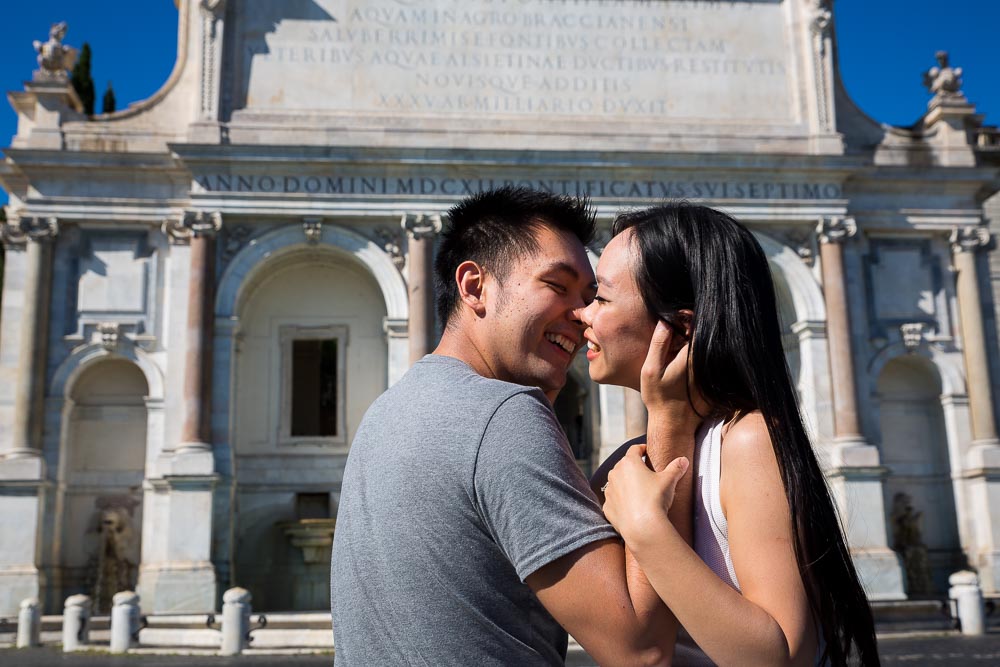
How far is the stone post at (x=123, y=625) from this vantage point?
594 inches

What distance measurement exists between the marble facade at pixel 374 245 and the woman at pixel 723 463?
18270 mm

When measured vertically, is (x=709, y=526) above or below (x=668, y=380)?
below

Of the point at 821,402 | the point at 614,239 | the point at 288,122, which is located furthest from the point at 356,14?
the point at 614,239

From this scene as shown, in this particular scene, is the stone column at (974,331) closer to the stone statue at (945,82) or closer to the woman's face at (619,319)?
the stone statue at (945,82)

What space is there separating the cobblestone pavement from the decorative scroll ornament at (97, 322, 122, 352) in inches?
297

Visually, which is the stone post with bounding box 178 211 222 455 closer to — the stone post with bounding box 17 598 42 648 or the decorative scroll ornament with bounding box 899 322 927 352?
the stone post with bounding box 17 598 42 648

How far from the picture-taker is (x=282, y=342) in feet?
75.4

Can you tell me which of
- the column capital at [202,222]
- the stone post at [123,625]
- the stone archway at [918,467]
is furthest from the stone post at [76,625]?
the stone archway at [918,467]

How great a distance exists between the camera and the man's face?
261cm

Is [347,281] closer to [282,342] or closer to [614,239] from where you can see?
[282,342]

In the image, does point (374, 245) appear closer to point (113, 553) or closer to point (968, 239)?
point (113, 553)

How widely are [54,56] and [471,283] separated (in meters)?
23.2

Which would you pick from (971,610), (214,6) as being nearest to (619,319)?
(971,610)

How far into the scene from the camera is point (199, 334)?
20766 mm
